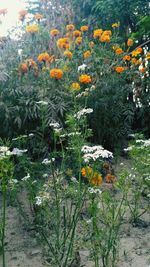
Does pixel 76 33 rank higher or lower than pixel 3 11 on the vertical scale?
lower

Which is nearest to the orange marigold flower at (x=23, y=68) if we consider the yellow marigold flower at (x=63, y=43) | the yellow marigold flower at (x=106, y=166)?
the yellow marigold flower at (x=63, y=43)

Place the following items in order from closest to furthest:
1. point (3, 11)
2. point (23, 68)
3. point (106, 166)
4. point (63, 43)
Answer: point (106, 166), point (23, 68), point (3, 11), point (63, 43)

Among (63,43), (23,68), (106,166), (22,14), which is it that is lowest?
(106,166)

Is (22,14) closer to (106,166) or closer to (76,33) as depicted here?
(76,33)

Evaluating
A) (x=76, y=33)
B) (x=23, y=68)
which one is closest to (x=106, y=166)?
(x=23, y=68)

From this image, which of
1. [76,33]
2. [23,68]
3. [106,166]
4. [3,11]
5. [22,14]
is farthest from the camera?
[76,33]

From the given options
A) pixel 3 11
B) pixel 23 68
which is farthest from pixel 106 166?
pixel 3 11

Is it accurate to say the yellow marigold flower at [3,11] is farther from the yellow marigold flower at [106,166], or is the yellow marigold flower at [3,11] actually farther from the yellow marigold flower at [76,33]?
the yellow marigold flower at [106,166]

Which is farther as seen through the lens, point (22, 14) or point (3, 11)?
point (22, 14)

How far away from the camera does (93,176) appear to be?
2.62 meters

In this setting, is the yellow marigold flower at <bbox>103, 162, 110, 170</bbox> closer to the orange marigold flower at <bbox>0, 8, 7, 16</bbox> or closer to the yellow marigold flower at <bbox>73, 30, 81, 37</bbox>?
the yellow marigold flower at <bbox>73, 30, 81, 37</bbox>

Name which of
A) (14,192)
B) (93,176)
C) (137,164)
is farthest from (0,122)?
(93,176)

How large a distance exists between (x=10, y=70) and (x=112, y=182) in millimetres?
1878

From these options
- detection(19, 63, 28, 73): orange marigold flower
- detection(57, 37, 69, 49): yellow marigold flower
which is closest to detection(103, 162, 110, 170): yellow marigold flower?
detection(19, 63, 28, 73): orange marigold flower
